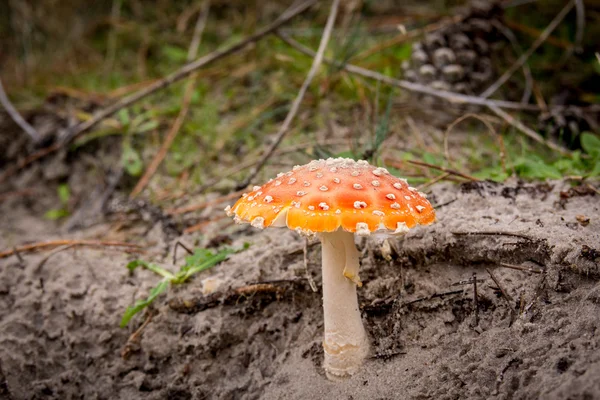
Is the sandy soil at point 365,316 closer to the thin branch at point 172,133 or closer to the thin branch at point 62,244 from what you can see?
the thin branch at point 62,244

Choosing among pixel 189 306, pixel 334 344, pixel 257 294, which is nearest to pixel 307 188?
pixel 334 344

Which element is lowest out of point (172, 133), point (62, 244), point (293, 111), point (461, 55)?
point (62, 244)

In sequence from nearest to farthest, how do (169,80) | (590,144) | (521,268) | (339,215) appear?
(339,215) < (521,268) < (590,144) < (169,80)

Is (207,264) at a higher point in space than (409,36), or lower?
lower

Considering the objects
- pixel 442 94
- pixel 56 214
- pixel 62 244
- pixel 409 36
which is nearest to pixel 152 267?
pixel 62 244

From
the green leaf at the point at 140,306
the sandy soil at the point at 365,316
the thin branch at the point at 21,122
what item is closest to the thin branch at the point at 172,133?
the sandy soil at the point at 365,316

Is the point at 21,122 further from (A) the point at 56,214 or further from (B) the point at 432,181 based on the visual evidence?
(B) the point at 432,181
